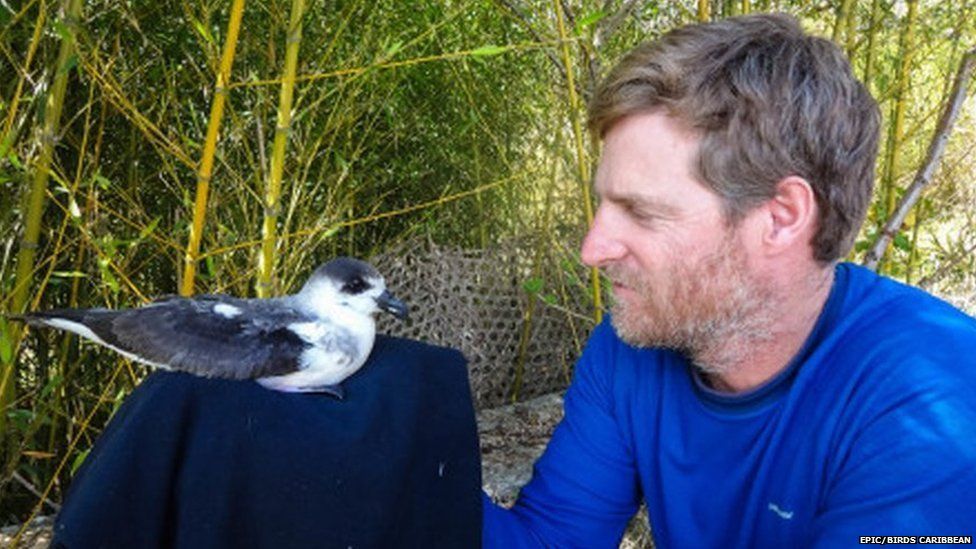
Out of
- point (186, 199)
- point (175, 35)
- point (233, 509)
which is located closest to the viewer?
point (233, 509)

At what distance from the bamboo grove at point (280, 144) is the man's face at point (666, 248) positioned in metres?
0.40

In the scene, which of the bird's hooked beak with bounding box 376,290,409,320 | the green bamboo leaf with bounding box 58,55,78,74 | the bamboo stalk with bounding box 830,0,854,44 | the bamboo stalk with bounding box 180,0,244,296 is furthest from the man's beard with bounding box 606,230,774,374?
the bamboo stalk with bounding box 830,0,854,44

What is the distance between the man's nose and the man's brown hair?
15 centimetres

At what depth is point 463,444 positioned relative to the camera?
148 centimetres

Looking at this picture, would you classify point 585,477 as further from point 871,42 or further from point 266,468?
point 871,42

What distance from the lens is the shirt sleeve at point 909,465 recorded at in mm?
1205

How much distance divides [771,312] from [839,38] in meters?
1.27

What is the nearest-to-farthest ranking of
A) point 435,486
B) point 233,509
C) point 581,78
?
point 233,509 → point 435,486 → point 581,78

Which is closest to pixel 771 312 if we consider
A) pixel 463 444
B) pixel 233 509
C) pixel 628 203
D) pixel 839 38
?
pixel 628 203

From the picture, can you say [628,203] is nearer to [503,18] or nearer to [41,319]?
[41,319]

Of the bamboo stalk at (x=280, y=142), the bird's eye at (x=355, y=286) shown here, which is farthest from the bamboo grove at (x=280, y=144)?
the bird's eye at (x=355, y=286)

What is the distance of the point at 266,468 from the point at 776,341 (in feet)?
2.61

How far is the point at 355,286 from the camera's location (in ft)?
5.23

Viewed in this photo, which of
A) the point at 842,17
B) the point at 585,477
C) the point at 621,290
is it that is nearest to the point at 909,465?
the point at 621,290
